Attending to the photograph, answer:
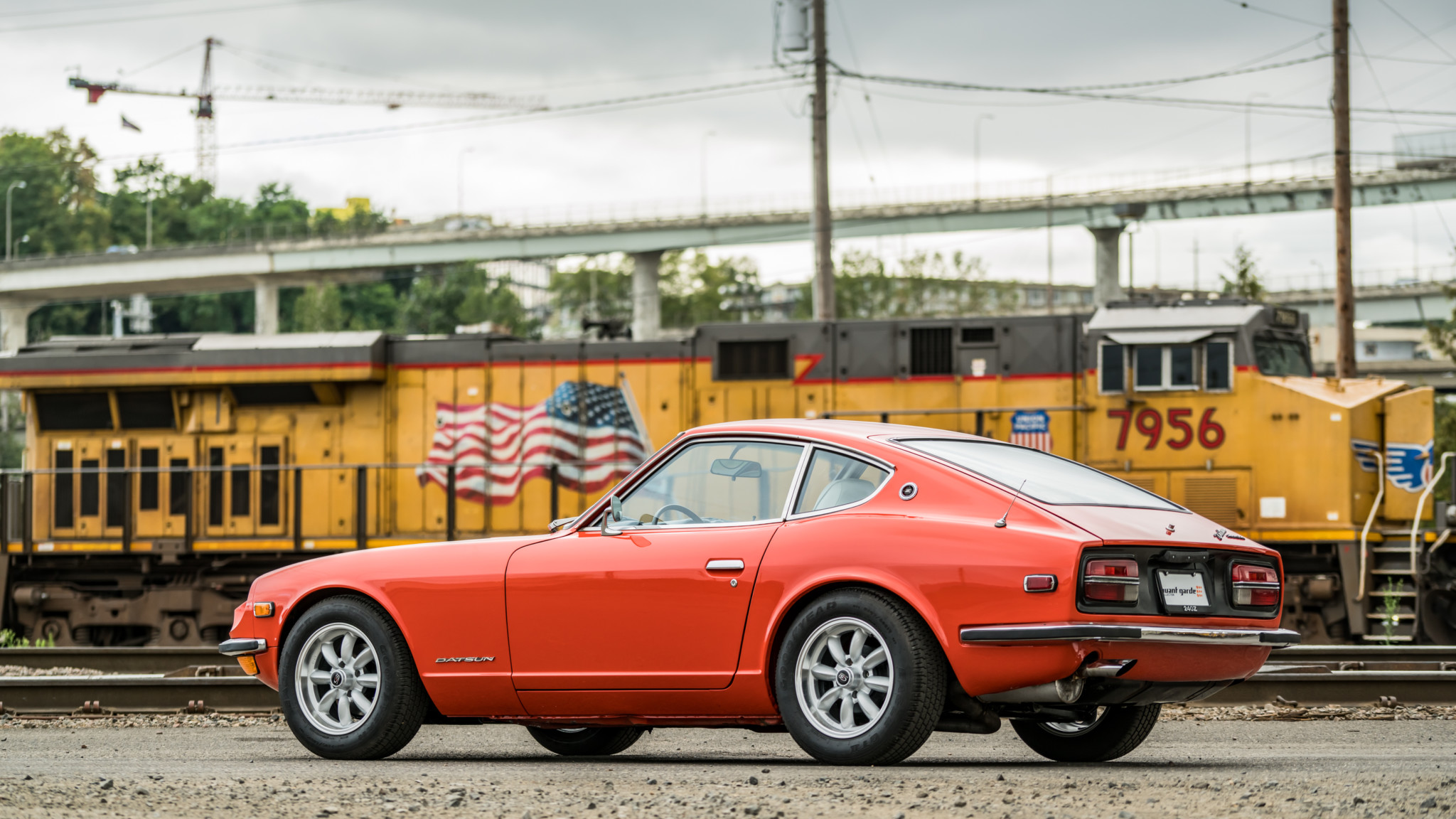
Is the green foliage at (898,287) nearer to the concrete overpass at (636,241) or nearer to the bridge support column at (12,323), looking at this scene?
the concrete overpass at (636,241)

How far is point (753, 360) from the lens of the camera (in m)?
15.3

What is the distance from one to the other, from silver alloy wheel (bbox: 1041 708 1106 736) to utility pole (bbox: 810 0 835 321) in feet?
49.5

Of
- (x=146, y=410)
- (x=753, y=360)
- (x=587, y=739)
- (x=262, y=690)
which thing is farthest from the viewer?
(x=146, y=410)

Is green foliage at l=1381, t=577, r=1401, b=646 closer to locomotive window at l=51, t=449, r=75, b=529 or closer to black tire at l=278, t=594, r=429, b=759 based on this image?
black tire at l=278, t=594, r=429, b=759

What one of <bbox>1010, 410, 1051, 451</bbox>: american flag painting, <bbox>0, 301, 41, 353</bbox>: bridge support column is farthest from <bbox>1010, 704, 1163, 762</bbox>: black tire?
<bbox>0, 301, 41, 353</bbox>: bridge support column

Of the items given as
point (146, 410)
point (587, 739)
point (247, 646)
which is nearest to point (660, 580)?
point (587, 739)

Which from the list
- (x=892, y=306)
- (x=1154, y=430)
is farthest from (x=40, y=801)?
(x=892, y=306)

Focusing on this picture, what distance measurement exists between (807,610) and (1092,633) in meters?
1.04

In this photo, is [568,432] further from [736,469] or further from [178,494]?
[736,469]

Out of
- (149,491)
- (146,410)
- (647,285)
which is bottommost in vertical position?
(149,491)

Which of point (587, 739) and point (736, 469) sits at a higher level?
point (736, 469)

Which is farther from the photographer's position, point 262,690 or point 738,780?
point 262,690

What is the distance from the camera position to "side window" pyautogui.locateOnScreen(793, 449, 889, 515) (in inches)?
217

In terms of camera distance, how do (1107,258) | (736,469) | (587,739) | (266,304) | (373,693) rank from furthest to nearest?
1. (266,304)
2. (1107,258)
3. (587,739)
4. (373,693)
5. (736,469)
